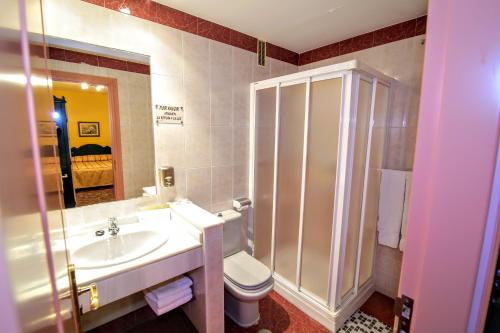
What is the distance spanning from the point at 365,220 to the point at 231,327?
1427 millimetres

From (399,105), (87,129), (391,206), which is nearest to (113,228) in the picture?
(87,129)

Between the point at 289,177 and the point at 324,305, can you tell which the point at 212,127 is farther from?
the point at 324,305

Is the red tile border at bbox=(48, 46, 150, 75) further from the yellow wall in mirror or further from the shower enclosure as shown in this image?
the shower enclosure

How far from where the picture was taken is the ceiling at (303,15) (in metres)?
1.62

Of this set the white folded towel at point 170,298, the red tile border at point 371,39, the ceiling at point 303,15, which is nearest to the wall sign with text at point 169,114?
the ceiling at point 303,15

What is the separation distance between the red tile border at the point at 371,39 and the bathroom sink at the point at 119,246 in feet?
7.55

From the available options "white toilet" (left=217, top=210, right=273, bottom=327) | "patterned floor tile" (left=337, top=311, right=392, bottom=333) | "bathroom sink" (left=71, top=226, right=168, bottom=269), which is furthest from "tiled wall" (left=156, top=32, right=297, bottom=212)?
"patterned floor tile" (left=337, top=311, right=392, bottom=333)

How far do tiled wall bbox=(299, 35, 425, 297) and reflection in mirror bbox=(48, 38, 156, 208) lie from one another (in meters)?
1.98

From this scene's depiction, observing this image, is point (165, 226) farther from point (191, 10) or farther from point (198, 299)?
point (191, 10)

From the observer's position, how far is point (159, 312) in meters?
1.41

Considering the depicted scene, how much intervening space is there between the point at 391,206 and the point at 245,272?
54.4 inches

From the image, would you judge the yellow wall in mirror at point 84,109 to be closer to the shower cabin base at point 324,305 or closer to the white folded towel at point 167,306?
the white folded towel at point 167,306

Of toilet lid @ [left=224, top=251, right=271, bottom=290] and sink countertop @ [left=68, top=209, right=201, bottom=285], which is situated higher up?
→ sink countertop @ [left=68, top=209, right=201, bottom=285]

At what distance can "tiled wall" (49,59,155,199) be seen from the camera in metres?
1.62
